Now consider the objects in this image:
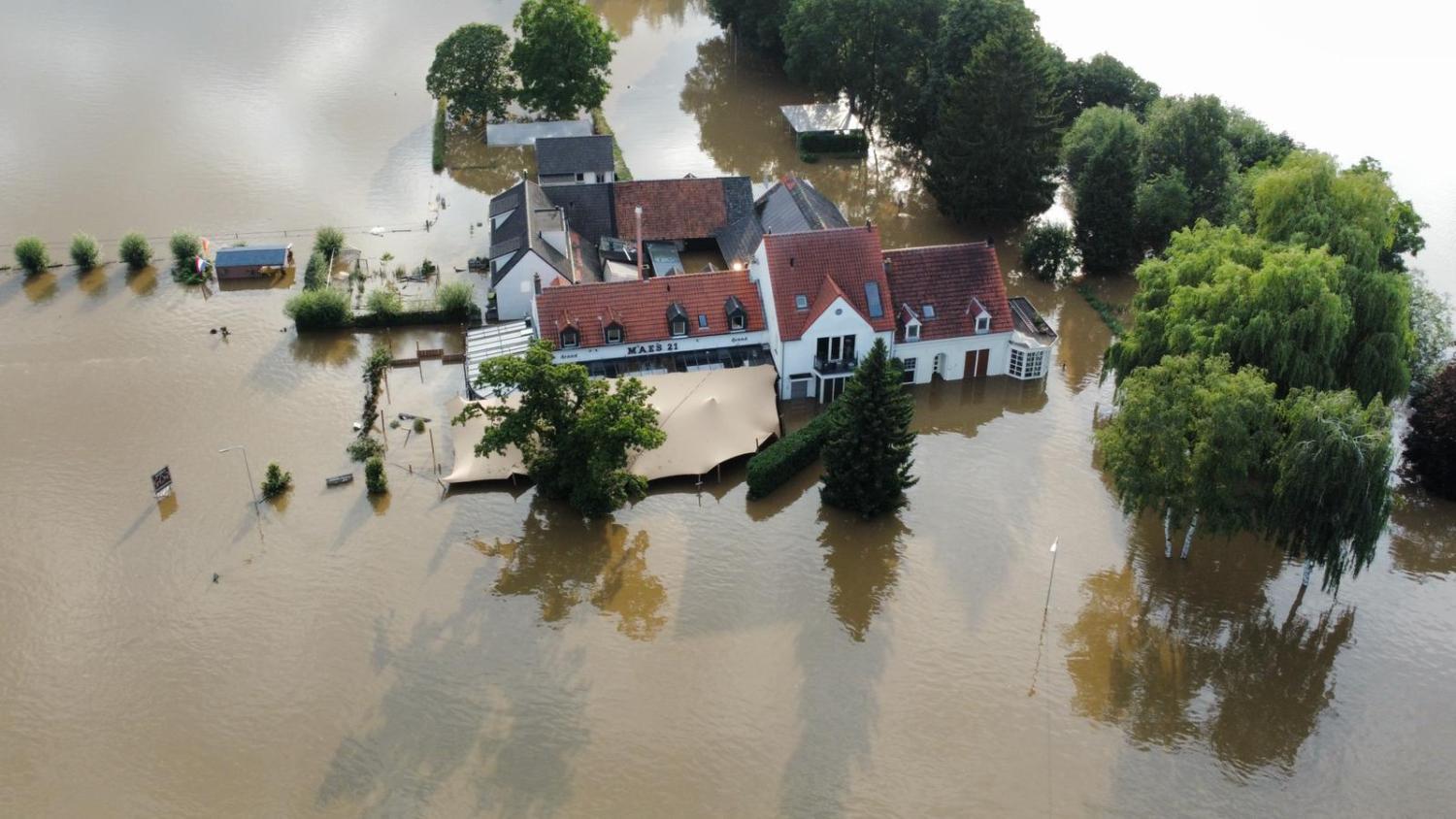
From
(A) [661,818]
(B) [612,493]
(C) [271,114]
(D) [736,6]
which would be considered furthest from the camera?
(D) [736,6]

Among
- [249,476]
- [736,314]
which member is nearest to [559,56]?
[736,314]

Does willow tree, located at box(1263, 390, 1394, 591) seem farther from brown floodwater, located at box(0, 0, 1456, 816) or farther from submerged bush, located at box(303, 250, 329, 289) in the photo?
submerged bush, located at box(303, 250, 329, 289)

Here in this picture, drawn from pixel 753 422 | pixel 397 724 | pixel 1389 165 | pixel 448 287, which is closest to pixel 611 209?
pixel 448 287

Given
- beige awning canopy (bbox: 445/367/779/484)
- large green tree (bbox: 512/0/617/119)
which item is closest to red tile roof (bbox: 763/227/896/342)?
beige awning canopy (bbox: 445/367/779/484)

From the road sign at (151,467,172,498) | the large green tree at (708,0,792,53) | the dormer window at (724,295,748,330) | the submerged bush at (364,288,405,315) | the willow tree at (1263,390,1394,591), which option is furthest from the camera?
the large green tree at (708,0,792,53)

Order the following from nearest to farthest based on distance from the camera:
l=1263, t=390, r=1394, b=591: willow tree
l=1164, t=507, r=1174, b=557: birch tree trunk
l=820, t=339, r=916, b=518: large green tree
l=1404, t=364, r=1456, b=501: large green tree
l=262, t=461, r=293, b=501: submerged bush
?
l=1263, t=390, r=1394, b=591: willow tree → l=1164, t=507, r=1174, b=557: birch tree trunk → l=820, t=339, r=916, b=518: large green tree → l=1404, t=364, r=1456, b=501: large green tree → l=262, t=461, r=293, b=501: submerged bush

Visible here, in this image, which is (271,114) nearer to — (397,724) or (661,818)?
(397,724)

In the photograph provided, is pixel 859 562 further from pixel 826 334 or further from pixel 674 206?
pixel 674 206
